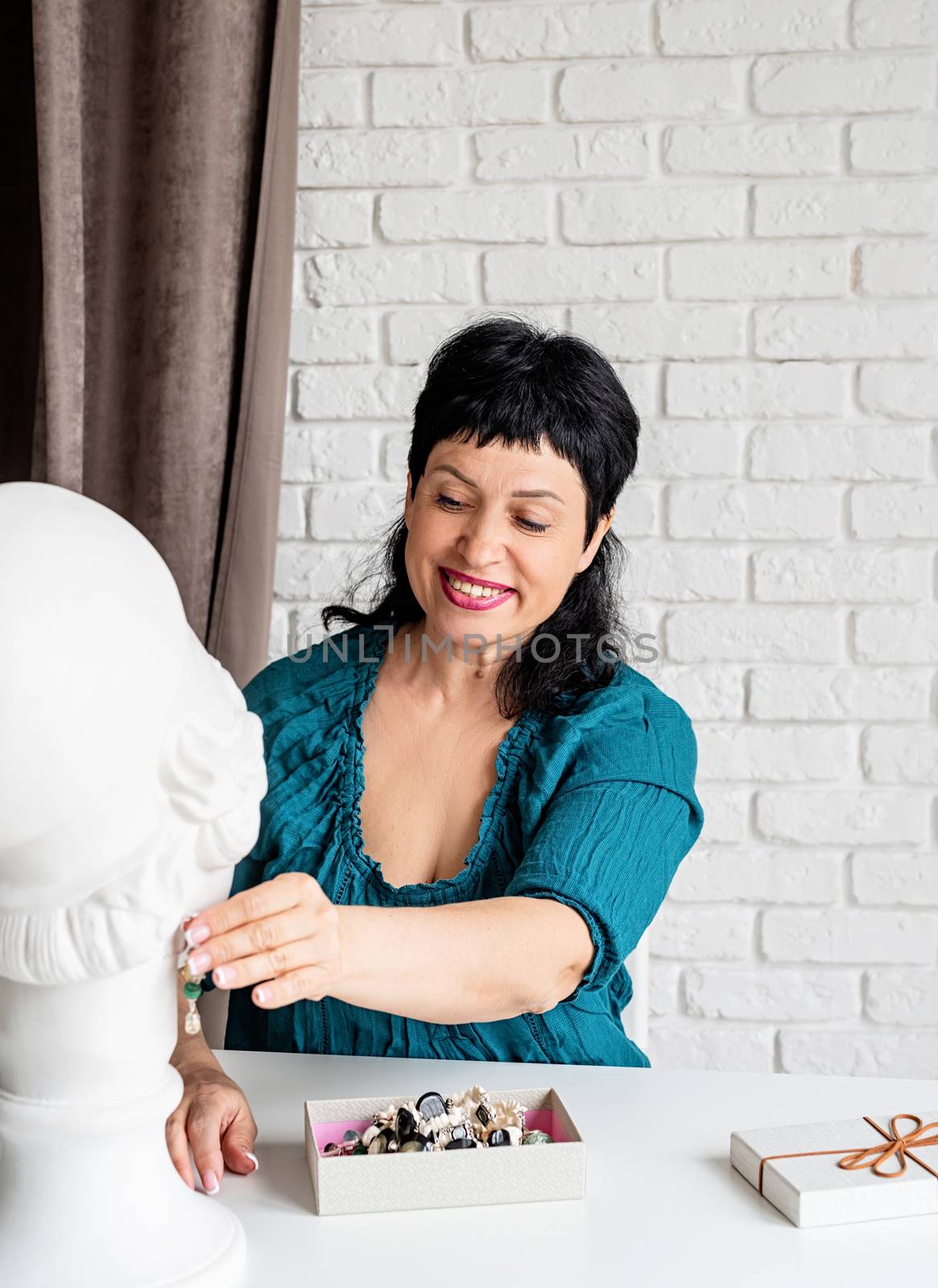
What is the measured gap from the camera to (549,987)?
1.15 metres

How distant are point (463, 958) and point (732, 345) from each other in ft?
4.16

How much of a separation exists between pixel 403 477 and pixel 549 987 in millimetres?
1114

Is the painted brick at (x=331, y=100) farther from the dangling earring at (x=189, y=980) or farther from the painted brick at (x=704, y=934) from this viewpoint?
the dangling earring at (x=189, y=980)

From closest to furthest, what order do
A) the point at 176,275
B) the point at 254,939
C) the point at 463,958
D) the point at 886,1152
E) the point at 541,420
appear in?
the point at 254,939, the point at 886,1152, the point at 463,958, the point at 541,420, the point at 176,275

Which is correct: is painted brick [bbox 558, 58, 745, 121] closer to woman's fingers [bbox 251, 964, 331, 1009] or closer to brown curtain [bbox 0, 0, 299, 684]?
brown curtain [bbox 0, 0, 299, 684]

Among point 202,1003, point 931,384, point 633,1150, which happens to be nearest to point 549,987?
point 633,1150

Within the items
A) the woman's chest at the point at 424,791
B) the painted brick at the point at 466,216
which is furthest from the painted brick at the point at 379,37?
the woman's chest at the point at 424,791

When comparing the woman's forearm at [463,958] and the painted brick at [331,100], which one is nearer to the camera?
the woman's forearm at [463,958]

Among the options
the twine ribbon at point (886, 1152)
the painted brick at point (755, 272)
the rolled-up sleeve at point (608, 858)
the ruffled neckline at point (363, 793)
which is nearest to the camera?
the twine ribbon at point (886, 1152)

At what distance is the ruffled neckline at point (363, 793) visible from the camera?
141cm

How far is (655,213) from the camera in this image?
1.99 metres

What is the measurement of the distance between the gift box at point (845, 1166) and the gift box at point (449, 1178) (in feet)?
0.48

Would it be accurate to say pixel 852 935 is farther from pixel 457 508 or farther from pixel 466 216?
pixel 466 216

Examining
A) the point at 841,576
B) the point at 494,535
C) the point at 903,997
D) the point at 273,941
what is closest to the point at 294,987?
the point at 273,941
